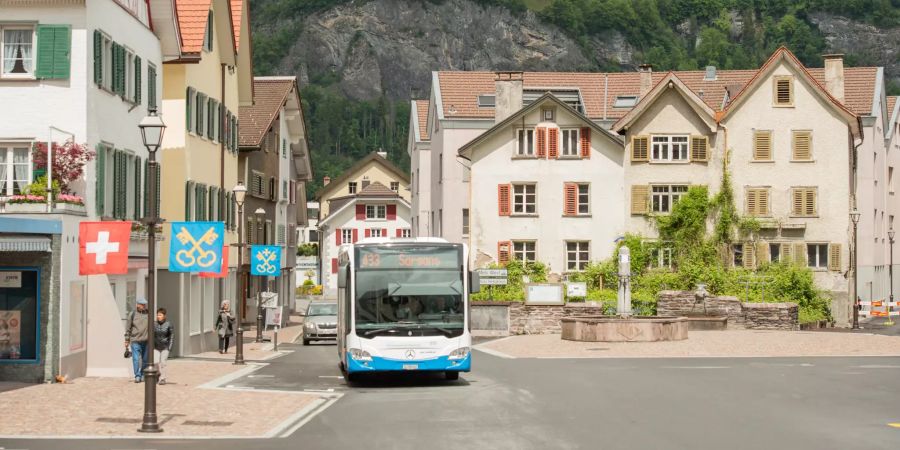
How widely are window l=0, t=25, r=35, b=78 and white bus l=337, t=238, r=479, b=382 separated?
8128mm

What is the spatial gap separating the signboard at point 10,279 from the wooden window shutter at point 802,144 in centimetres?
4440

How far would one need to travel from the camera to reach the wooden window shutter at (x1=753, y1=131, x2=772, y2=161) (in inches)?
2422

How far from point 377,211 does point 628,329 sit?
233 feet

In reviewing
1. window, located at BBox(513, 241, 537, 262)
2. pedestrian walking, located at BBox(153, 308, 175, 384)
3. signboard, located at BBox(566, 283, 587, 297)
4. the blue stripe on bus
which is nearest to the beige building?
pedestrian walking, located at BBox(153, 308, 175, 384)

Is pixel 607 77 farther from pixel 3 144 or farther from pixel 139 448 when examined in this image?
pixel 139 448

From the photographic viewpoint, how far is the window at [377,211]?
11262 centimetres

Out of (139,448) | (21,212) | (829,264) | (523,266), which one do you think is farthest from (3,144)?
(829,264)

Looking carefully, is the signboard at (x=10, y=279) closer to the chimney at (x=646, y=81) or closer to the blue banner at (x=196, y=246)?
the blue banner at (x=196, y=246)

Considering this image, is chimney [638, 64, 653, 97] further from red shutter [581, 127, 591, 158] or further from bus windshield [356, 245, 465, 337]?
bus windshield [356, 245, 465, 337]

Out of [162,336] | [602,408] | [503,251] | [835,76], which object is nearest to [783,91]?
[835,76]

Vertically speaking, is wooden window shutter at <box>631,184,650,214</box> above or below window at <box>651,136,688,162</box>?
below

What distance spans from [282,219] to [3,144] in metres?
47.3

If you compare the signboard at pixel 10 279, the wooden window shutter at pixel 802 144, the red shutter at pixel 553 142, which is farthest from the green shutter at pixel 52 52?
the wooden window shutter at pixel 802 144

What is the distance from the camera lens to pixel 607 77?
7269cm
